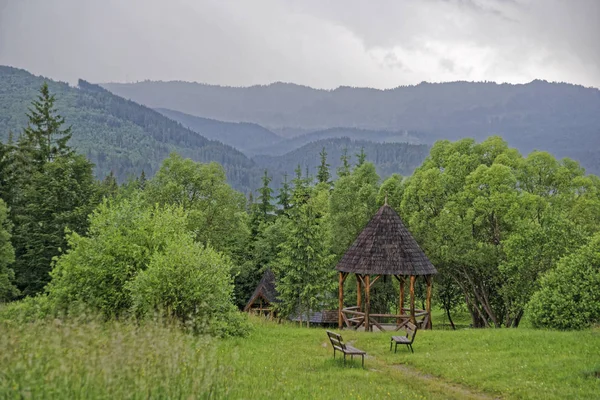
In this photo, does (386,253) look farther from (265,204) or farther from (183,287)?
(265,204)

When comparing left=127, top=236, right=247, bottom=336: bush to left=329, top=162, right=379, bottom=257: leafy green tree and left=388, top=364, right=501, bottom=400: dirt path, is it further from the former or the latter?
left=329, top=162, right=379, bottom=257: leafy green tree

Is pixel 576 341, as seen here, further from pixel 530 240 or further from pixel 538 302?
pixel 530 240

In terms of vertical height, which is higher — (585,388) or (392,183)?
(392,183)

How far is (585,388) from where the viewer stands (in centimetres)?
1083

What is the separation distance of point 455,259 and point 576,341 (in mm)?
10757

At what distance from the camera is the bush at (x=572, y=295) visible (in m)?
17.3

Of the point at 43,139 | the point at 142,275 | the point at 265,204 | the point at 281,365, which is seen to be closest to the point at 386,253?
the point at 281,365

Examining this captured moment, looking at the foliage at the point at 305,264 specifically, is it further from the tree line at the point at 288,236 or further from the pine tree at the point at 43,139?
the pine tree at the point at 43,139

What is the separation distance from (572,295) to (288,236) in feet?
58.6

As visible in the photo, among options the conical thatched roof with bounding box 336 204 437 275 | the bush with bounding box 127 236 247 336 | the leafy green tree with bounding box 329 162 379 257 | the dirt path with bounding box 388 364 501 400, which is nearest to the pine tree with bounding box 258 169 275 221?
the leafy green tree with bounding box 329 162 379 257

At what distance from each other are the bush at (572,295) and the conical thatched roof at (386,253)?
4933 mm

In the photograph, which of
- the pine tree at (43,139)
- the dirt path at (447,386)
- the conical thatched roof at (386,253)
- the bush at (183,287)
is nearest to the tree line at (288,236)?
the bush at (183,287)

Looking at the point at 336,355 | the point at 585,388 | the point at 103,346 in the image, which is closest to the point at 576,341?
the point at 585,388

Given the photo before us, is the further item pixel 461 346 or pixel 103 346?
pixel 461 346
